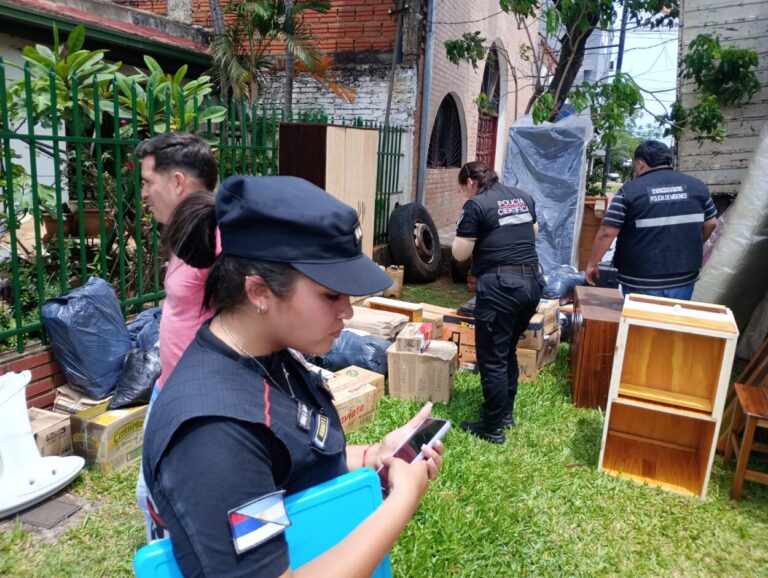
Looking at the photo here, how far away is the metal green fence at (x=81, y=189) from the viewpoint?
3.60 metres

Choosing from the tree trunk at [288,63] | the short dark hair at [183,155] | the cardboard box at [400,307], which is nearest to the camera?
the short dark hair at [183,155]

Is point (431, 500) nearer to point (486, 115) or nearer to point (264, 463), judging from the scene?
point (264, 463)

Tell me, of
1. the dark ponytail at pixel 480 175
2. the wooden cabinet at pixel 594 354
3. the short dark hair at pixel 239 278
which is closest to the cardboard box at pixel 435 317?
the wooden cabinet at pixel 594 354

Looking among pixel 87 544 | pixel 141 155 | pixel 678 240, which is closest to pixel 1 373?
pixel 87 544

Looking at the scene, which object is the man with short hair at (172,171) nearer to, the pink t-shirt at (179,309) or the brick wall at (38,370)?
the pink t-shirt at (179,309)

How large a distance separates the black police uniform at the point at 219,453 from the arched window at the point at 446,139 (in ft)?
34.4

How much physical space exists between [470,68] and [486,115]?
8.67 feet

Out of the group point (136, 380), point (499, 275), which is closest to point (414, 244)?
point (499, 275)

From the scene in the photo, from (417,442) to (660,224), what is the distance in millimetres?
3404

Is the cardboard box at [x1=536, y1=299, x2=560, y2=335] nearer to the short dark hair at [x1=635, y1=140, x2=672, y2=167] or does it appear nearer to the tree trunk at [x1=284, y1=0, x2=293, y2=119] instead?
the short dark hair at [x1=635, y1=140, x2=672, y2=167]

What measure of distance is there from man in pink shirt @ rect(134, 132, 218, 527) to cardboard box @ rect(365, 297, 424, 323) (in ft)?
11.0

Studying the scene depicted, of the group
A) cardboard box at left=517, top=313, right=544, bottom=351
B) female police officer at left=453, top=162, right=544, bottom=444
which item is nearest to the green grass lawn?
female police officer at left=453, top=162, right=544, bottom=444

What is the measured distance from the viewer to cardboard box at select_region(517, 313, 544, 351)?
4988 millimetres

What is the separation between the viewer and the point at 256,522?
912 millimetres
